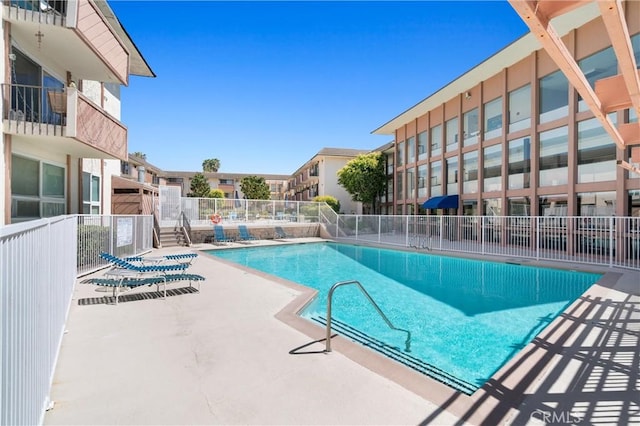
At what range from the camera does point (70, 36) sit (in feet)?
27.6

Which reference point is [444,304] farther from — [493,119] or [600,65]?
[493,119]

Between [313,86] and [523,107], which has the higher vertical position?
[313,86]

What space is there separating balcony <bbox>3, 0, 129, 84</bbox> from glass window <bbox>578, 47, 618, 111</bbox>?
694 inches

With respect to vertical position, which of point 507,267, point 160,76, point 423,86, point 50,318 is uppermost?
point 423,86

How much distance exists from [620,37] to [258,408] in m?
4.57

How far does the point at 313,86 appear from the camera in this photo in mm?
23031

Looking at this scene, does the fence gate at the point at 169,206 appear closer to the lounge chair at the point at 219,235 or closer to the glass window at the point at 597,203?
Answer: the lounge chair at the point at 219,235

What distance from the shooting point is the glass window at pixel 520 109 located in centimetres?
1606

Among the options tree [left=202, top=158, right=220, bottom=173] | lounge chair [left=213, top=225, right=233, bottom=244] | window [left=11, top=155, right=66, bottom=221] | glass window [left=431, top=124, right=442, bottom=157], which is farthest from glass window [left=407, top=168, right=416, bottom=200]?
tree [left=202, top=158, right=220, bottom=173]

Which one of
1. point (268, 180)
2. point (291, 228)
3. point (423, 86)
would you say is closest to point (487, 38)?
point (423, 86)

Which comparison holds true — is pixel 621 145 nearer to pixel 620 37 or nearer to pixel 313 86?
pixel 620 37

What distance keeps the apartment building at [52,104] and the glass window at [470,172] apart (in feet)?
60.2

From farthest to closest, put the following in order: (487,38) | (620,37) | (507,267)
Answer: (487,38) < (507,267) < (620,37)

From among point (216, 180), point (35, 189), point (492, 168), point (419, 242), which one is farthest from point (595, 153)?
point (216, 180)
